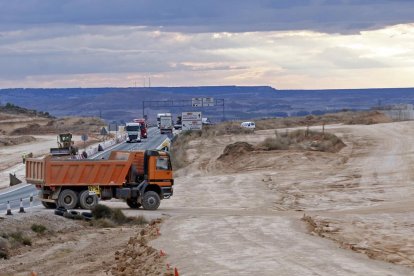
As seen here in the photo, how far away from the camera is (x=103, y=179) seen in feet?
131

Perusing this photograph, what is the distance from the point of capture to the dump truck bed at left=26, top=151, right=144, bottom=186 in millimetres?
39531

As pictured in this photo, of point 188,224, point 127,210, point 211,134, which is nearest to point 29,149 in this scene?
point 211,134

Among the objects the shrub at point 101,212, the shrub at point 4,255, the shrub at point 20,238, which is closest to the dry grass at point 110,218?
the shrub at point 101,212

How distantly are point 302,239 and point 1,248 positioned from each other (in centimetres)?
896

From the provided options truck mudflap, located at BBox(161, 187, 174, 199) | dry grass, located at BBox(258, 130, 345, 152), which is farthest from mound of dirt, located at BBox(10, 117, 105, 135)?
truck mudflap, located at BBox(161, 187, 174, 199)

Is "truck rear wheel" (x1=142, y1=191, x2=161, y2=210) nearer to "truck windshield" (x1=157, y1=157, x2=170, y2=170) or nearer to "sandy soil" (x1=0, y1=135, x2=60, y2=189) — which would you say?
"truck windshield" (x1=157, y1=157, x2=170, y2=170)

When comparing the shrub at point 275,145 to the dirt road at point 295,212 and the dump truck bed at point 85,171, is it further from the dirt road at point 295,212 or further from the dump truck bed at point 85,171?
the dump truck bed at point 85,171

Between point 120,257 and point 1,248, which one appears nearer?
point 120,257

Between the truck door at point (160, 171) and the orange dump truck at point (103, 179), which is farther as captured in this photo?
the truck door at point (160, 171)

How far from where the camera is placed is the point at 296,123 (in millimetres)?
131625

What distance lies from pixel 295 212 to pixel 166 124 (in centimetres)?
9646

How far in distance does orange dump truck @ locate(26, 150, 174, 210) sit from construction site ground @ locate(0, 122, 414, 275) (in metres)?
1.20

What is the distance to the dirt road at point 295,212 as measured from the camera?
22.0 meters

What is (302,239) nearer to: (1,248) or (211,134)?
(1,248)
